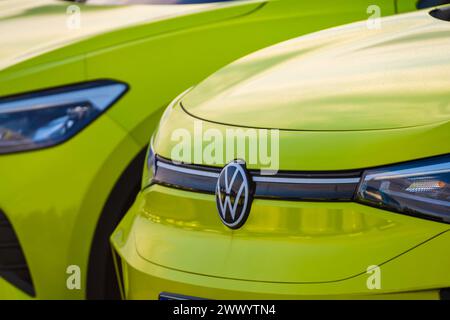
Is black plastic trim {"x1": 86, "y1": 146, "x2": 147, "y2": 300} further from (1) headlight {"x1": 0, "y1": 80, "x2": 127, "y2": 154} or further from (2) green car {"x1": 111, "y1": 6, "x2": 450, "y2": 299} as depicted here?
(2) green car {"x1": 111, "y1": 6, "x2": 450, "y2": 299}

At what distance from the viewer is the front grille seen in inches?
94.7

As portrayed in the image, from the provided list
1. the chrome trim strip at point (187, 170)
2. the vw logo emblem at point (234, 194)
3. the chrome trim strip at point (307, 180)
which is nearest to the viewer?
the chrome trim strip at point (307, 180)

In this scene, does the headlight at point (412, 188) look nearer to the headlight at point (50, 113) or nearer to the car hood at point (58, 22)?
the headlight at point (50, 113)

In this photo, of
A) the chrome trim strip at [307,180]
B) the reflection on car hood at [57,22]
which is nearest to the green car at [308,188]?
the chrome trim strip at [307,180]

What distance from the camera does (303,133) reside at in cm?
251

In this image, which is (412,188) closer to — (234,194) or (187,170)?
(234,194)

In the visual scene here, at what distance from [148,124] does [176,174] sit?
2.57 feet

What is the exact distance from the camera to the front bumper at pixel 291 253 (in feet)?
7.34

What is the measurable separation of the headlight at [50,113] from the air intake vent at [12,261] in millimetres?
268

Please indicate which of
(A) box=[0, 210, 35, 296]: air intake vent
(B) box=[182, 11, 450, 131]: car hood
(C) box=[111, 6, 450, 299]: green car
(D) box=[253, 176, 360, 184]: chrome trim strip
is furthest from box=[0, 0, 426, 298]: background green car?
(D) box=[253, 176, 360, 184]: chrome trim strip

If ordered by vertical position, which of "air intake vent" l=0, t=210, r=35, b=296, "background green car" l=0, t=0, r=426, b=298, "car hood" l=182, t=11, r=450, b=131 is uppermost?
"car hood" l=182, t=11, r=450, b=131

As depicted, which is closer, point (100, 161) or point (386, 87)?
point (386, 87)

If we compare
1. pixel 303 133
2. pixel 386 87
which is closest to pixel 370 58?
pixel 386 87
